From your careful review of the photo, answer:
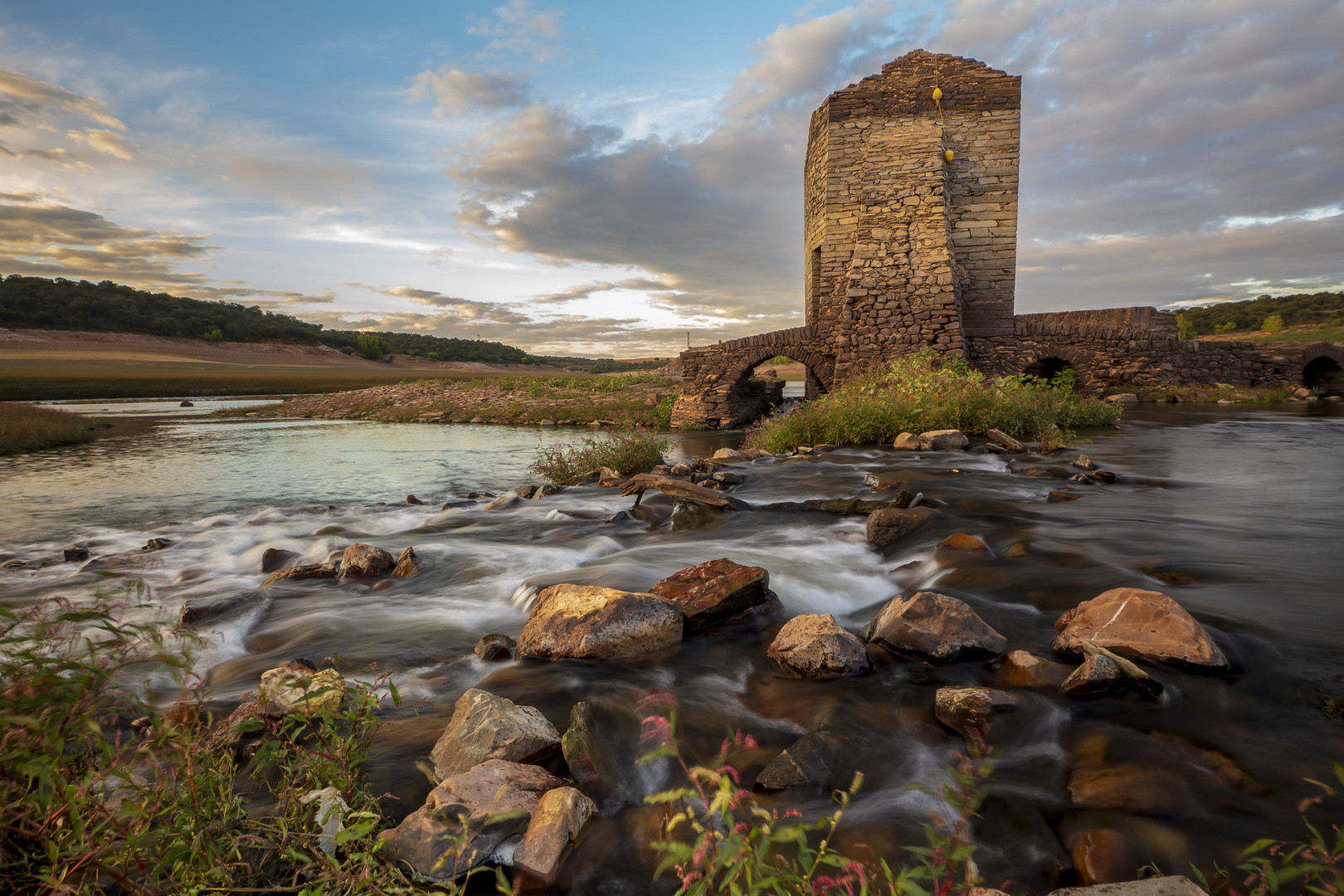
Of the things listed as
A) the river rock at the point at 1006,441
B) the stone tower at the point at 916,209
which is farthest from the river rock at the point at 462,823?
the stone tower at the point at 916,209

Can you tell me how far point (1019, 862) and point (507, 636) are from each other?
287 cm

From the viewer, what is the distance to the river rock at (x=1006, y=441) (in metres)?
10.1


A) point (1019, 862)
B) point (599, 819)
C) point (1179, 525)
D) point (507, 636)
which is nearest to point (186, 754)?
point (599, 819)

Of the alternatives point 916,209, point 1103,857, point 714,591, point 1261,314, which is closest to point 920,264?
point 916,209

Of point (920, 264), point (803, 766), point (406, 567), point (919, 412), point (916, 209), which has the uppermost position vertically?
point (916, 209)

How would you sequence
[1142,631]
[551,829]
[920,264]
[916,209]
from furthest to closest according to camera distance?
[916,209] → [920,264] → [1142,631] → [551,829]

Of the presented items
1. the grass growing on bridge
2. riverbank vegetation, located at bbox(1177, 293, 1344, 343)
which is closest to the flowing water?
the grass growing on bridge

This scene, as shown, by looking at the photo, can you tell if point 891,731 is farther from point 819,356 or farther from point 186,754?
point 819,356

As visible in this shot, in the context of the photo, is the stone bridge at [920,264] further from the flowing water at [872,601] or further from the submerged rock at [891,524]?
the submerged rock at [891,524]

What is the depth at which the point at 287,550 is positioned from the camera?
648cm

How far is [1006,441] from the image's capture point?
10312 millimetres

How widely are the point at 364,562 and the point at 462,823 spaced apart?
417 centimetres

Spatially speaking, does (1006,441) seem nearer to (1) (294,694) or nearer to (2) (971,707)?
(2) (971,707)

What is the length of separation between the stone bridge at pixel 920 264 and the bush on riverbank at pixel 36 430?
1797 centimetres
